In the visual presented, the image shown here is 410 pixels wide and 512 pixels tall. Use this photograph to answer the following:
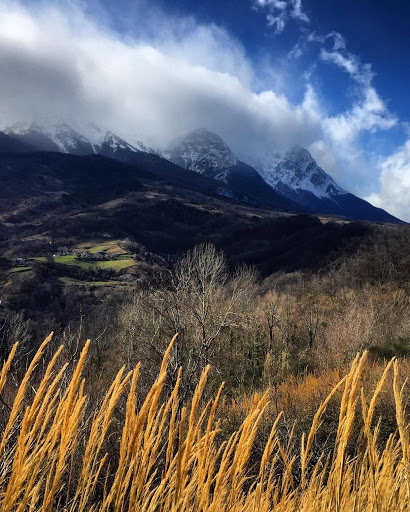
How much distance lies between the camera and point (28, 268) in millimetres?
74000

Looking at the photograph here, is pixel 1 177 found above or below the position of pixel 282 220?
below

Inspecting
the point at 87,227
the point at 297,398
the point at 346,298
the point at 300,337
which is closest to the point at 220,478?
the point at 297,398

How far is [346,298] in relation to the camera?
29.3 metres

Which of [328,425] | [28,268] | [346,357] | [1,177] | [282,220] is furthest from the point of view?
[1,177]

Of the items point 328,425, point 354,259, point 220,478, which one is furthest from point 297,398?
point 354,259

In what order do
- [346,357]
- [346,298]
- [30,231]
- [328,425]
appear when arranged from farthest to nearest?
1. [30,231]
2. [346,298]
3. [346,357]
4. [328,425]

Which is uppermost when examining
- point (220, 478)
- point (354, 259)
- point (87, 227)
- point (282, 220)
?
point (282, 220)

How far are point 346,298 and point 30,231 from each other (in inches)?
4437

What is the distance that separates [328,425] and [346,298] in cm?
2482

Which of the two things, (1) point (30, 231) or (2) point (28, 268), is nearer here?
(2) point (28, 268)

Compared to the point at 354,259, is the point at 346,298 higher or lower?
lower

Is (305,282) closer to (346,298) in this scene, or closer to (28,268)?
(346,298)

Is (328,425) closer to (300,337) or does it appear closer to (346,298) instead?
(300,337)

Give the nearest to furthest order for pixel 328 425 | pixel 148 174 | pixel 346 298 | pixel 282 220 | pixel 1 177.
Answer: pixel 328 425 → pixel 346 298 → pixel 282 220 → pixel 1 177 → pixel 148 174
